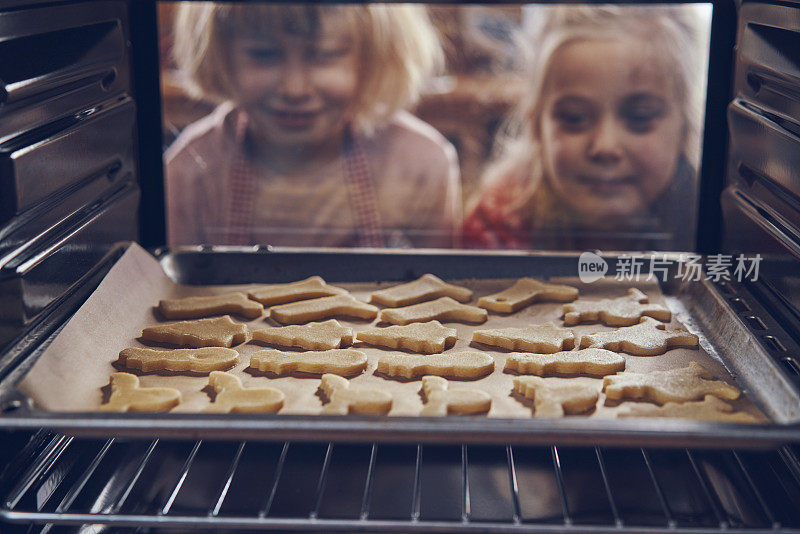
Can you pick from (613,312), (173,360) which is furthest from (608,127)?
(173,360)

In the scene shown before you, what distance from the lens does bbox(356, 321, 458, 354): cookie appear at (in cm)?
152

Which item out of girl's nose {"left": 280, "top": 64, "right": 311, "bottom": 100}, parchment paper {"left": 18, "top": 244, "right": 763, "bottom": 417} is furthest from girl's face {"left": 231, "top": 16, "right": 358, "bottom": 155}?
parchment paper {"left": 18, "top": 244, "right": 763, "bottom": 417}

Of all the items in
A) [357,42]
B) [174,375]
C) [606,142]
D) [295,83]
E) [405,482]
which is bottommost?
[405,482]

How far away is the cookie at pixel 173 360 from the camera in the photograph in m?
1.42

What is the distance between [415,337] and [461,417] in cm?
44

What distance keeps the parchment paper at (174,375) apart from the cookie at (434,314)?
0.02 m

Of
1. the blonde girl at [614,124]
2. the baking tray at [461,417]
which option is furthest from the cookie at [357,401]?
the blonde girl at [614,124]

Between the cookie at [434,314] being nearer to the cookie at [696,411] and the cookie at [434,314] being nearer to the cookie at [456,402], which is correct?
Result: the cookie at [456,402]

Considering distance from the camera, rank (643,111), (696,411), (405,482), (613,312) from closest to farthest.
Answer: (696,411)
(405,482)
(613,312)
(643,111)

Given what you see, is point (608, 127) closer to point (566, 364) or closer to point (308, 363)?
point (566, 364)

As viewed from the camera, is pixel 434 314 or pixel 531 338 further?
pixel 434 314

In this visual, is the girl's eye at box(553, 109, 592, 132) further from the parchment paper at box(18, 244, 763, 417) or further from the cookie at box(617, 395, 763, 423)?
the cookie at box(617, 395, 763, 423)

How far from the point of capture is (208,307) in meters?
1.67

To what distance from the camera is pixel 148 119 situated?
72.0 inches
